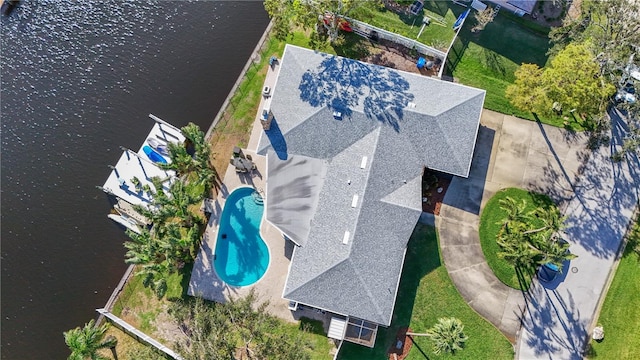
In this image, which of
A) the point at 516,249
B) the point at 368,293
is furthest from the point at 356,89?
the point at 516,249

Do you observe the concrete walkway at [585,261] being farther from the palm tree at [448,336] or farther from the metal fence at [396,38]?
the metal fence at [396,38]

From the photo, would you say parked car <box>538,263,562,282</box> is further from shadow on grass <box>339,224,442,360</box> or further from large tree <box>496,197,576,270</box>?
shadow on grass <box>339,224,442,360</box>

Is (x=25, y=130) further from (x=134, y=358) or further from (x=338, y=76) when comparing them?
(x=338, y=76)

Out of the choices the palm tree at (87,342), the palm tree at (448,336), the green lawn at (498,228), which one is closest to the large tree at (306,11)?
the green lawn at (498,228)

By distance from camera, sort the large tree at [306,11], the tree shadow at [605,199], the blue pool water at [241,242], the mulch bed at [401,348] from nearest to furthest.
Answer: the large tree at [306,11] < the mulch bed at [401,348] < the tree shadow at [605,199] < the blue pool water at [241,242]

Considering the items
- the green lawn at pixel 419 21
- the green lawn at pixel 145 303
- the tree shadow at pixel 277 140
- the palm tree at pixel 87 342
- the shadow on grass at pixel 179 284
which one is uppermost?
the green lawn at pixel 419 21

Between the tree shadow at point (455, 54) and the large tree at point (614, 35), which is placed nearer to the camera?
the large tree at point (614, 35)

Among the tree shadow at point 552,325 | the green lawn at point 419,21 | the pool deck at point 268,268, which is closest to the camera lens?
the tree shadow at point 552,325
